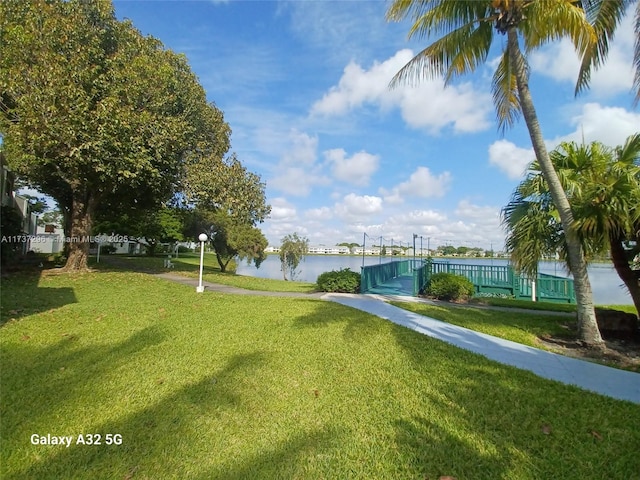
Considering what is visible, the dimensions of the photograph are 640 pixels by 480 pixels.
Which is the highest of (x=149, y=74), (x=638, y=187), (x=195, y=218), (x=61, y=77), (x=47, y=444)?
(x=149, y=74)

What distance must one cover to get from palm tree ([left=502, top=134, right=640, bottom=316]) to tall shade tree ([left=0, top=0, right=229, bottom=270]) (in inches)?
436

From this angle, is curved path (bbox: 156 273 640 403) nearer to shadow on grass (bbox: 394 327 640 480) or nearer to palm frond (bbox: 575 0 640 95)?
shadow on grass (bbox: 394 327 640 480)

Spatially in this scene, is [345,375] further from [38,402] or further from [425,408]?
[38,402]

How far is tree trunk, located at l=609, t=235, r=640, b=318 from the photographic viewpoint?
6598 millimetres

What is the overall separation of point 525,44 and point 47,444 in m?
9.12

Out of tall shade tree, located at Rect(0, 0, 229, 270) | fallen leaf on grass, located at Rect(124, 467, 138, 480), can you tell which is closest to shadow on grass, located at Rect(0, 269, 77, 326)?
tall shade tree, located at Rect(0, 0, 229, 270)

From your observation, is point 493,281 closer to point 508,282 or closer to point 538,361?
point 508,282

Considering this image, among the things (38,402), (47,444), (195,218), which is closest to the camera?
(47,444)

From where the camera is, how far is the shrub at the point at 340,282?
12203 mm

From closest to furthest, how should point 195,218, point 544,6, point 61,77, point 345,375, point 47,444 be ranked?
1. point 47,444
2. point 345,375
3. point 544,6
4. point 61,77
5. point 195,218

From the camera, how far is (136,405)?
11.0ft

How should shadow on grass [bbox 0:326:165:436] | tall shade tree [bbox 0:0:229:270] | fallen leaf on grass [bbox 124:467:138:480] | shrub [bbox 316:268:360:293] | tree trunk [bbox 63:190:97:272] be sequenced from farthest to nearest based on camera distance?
tree trunk [bbox 63:190:97:272] → shrub [bbox 316:268:360:293] → tall shade tree [bbox 0:0:229:270] → shadow on grass [bbox 0:326:165:436] → fallen leaf on grass [bbox 124:467:138:480]

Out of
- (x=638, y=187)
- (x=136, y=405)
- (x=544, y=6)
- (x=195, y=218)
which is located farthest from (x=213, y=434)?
(x=195, y=218)

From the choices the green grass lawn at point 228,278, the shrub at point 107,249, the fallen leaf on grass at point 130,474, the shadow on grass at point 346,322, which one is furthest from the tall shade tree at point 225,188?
the shrub at point 107,249
